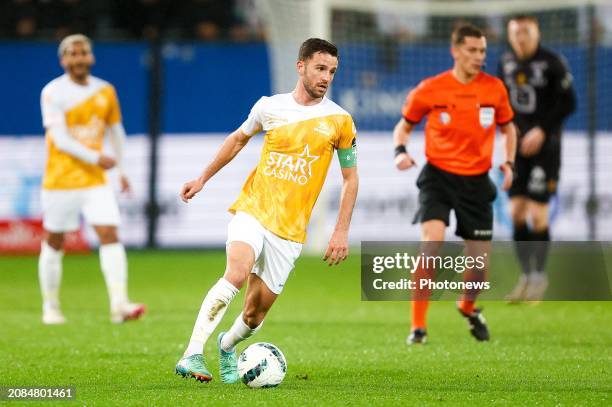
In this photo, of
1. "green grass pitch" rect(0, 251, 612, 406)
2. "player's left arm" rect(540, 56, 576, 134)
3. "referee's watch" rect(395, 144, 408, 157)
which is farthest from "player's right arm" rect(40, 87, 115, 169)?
"player's left arm" rect(540, 56, 576, 134)

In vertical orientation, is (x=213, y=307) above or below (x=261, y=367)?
above

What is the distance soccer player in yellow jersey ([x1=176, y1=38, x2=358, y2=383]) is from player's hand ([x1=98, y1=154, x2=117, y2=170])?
3577 millimetres

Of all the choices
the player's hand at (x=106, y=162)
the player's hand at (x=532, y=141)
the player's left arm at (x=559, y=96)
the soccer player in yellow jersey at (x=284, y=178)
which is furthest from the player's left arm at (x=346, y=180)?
the player's left arm at (x=559, y=96)

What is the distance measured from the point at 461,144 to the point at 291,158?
2541 millimetres

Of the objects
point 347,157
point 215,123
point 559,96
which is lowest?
point 215,123

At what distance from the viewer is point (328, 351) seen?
8602mm

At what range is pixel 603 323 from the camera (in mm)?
10469

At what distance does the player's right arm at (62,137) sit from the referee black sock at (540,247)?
4.34m

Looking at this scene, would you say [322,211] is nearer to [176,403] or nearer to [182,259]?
[182,259]

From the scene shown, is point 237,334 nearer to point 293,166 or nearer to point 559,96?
point 293,166

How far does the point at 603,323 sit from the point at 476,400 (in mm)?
4418

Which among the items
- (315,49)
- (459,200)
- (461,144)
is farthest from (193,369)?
(461,144)

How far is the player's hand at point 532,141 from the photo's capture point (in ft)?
39.0

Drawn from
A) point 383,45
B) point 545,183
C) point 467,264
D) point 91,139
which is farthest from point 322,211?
point 467,264
